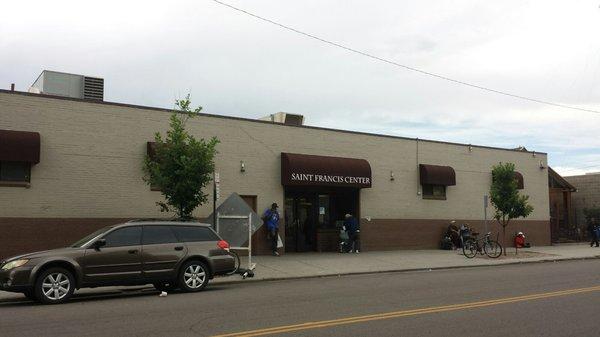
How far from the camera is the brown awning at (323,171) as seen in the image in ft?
70.8

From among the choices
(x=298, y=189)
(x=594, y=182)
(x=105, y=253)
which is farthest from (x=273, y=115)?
(x=594, y=182)

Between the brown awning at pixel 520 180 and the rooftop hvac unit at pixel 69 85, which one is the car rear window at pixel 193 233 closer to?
the rooftop hvac unit at pixel 69 85

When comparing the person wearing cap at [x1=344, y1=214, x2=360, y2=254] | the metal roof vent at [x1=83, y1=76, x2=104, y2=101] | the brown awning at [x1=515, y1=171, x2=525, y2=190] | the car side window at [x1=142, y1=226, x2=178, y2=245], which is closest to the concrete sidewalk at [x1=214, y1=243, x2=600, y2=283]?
the person wearing cap at [x1=344, y1=214, x2=360, y2=254]

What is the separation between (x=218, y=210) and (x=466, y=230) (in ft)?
45.1

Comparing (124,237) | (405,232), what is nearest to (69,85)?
(124,237)

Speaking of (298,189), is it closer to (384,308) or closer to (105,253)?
(105,253)

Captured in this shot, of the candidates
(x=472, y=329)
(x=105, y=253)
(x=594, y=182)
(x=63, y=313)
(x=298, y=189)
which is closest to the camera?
(x=472, y=329)

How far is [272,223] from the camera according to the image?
68.7ft

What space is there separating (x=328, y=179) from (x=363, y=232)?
3.33 m

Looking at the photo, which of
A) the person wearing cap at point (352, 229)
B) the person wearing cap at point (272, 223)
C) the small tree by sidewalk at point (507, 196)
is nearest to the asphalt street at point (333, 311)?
the person wearing cap at point (272, 223)

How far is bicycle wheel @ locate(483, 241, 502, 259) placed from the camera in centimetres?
2366

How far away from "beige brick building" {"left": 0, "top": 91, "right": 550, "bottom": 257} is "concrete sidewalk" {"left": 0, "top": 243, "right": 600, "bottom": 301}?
1.74 m

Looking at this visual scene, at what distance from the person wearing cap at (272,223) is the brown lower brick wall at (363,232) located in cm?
35

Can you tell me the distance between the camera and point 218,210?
16297mm
